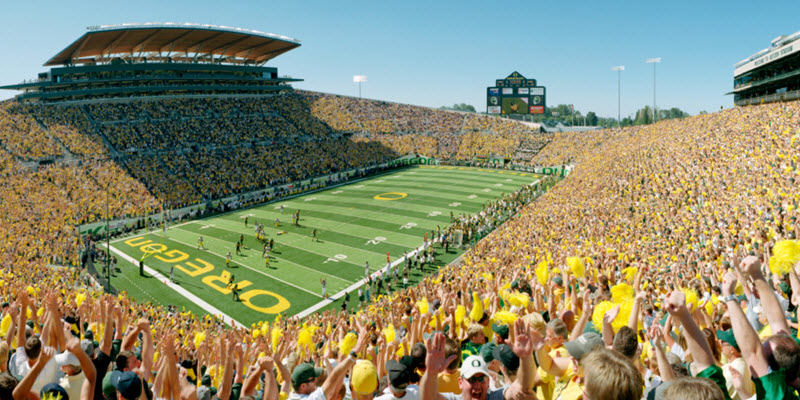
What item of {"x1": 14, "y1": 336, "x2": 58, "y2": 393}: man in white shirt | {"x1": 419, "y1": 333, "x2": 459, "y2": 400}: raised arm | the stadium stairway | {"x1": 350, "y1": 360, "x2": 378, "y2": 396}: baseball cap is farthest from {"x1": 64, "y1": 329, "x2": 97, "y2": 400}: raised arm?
the stadium stairway

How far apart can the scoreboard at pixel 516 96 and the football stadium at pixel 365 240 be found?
312mm

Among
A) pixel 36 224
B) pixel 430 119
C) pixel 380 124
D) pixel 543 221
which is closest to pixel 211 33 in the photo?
pixel 380 124

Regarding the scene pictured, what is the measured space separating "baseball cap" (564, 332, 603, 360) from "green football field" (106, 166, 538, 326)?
635 inches

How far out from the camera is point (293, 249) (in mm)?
26234

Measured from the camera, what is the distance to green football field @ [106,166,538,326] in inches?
783

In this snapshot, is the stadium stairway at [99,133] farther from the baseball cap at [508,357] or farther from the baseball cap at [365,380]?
the baseball cap at [508,357]

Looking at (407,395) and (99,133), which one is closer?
(407,395)

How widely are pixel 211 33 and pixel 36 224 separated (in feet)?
100.0

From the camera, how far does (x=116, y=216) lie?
102 feet

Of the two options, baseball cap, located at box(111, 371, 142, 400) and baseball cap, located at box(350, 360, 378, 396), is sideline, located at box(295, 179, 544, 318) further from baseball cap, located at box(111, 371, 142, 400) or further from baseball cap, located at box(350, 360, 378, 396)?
baseball cap, located at box(350, 360, 378, 396)

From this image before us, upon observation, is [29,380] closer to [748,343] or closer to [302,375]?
[302,375]

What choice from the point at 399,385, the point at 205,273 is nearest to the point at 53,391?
the point at 399,385

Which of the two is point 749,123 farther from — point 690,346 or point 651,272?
point 690,346

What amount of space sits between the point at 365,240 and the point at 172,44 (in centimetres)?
3843
